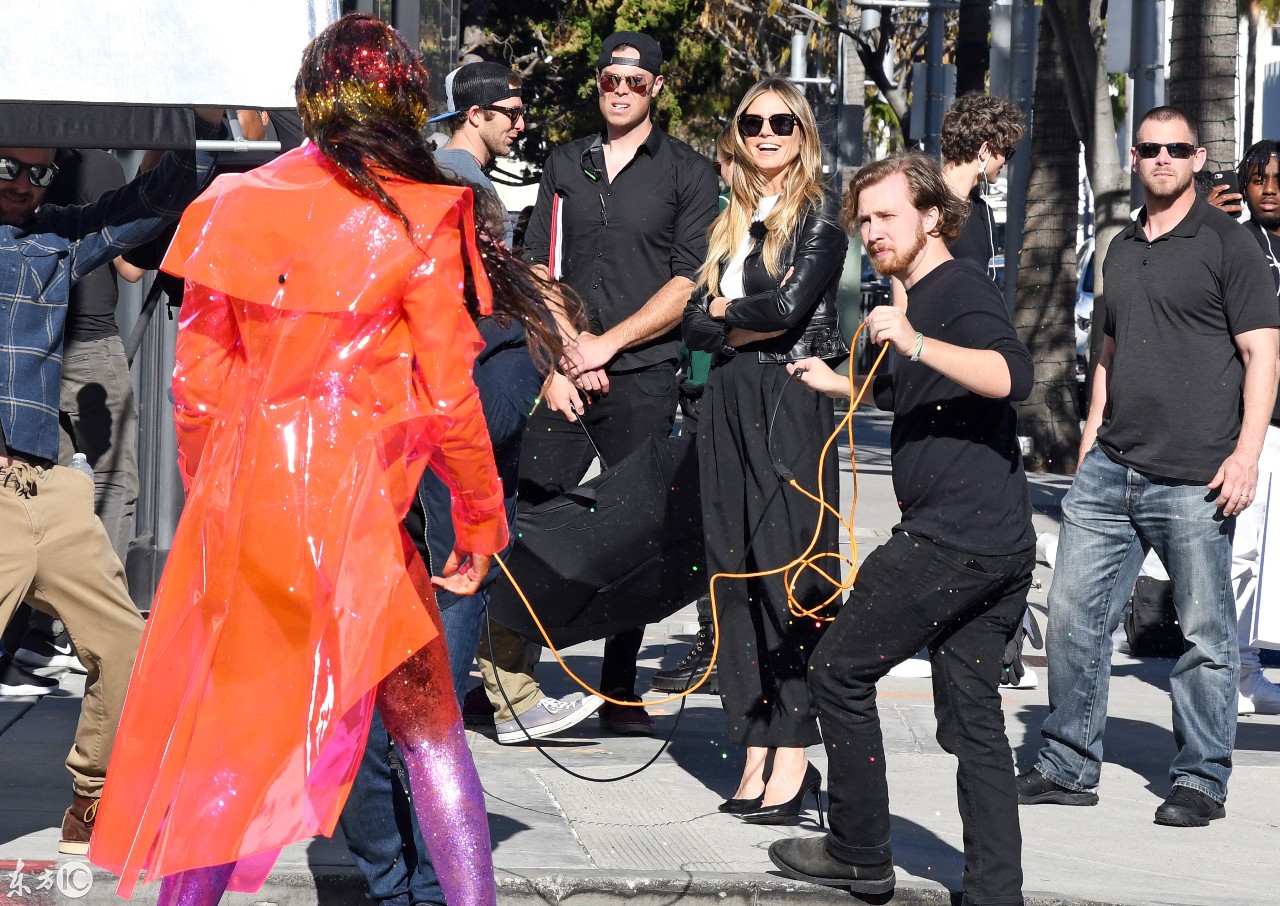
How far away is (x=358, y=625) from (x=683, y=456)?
243 cm

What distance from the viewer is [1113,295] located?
5434 mm

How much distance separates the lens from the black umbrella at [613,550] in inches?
217

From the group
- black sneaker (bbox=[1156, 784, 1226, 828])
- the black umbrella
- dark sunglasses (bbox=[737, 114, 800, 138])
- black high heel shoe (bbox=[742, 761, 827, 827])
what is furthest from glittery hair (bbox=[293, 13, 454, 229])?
black sneaker (bbox=[1156, 784, 1226, 828])

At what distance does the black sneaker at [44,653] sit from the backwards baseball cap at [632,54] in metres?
3.14

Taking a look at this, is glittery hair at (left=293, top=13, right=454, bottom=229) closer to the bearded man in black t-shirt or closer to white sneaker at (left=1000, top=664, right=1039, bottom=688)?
the bearded man in black t-shirt

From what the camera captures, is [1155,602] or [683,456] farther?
[1155,602]

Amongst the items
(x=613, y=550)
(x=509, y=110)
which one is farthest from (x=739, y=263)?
(x=613, y=550)

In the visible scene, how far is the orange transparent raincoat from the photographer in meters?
3.28

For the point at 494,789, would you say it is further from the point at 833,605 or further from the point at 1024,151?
the point at 1024,151

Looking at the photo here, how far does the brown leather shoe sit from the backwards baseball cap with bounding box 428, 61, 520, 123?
2.29 m

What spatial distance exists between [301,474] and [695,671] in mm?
3641

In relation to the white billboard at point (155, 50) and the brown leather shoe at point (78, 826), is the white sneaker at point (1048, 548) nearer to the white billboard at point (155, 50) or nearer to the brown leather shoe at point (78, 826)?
the white billboard at point (155, 50)

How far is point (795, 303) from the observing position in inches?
193

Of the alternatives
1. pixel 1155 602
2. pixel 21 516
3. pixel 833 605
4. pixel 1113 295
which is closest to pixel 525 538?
pixel 833 605
